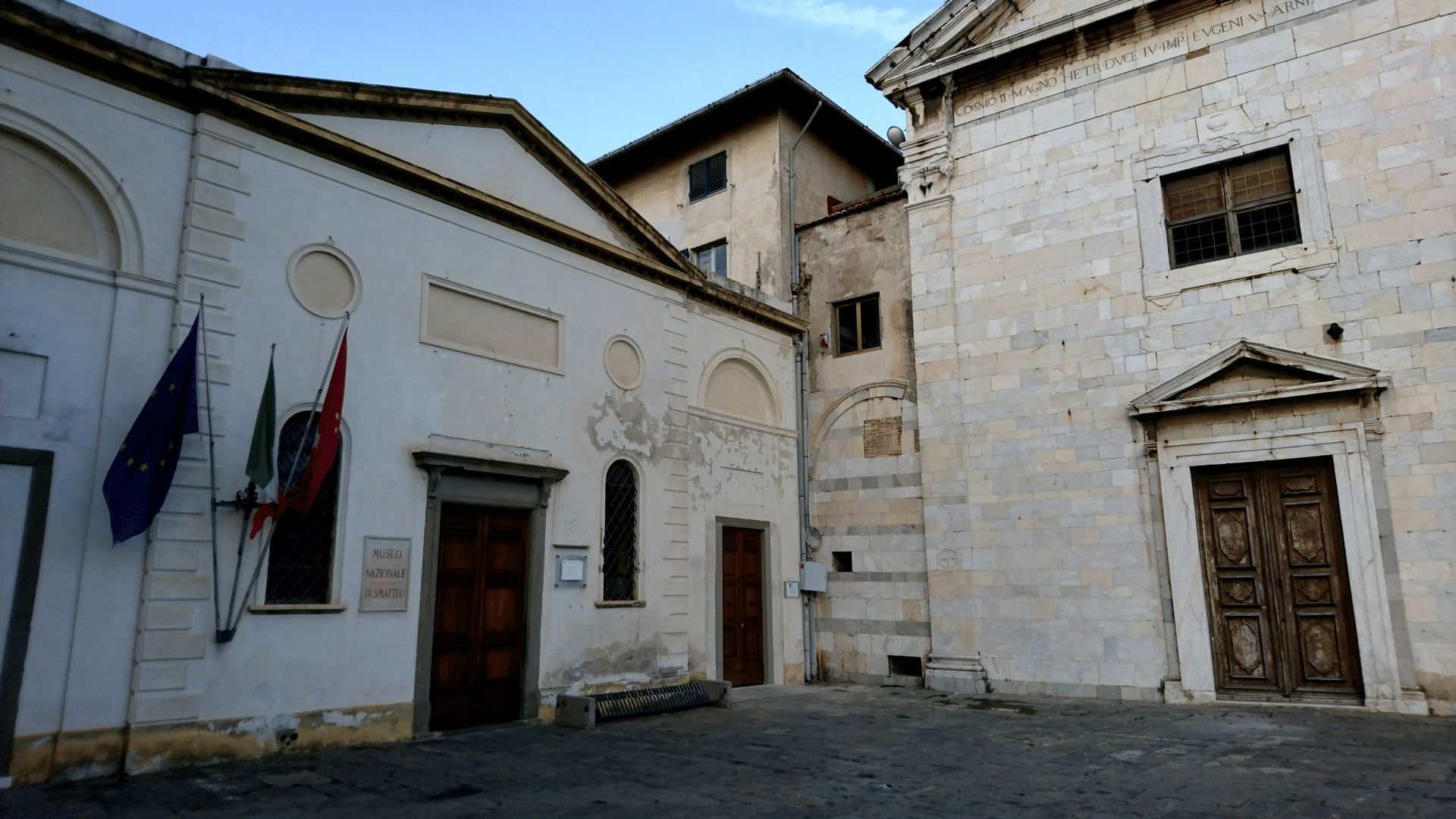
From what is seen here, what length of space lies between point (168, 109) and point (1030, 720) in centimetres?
1027

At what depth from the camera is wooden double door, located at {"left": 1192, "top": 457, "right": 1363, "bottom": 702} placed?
10.2m

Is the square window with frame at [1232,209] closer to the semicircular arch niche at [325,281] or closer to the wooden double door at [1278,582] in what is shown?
the wooden double door at [1278,582]

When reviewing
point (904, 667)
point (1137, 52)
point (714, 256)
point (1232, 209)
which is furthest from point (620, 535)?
point (1137, 52)

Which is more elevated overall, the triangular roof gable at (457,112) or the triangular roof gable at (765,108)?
the triangular roof gable at (765,108)

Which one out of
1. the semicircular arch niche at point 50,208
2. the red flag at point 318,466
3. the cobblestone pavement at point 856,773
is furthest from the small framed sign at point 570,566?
the semicircular arch niche at point 50,208

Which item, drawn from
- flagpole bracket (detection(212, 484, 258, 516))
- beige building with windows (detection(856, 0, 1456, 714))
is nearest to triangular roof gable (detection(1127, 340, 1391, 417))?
beige building with windows (detection(856, 0, 1456, 714))

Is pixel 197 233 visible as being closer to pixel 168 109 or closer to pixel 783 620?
pixel 168 109

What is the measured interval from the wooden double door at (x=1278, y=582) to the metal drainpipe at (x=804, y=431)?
18.4ft

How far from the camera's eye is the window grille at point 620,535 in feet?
37.4

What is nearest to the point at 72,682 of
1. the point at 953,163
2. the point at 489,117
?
the point at 489,117

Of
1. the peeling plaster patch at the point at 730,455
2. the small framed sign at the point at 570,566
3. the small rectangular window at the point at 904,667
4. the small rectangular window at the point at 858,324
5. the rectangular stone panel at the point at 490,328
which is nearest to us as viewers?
the rectangular stone panel at the point at 490,328

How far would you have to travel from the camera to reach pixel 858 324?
14727 mm

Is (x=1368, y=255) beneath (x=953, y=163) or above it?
beneath

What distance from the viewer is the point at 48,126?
7340mm
